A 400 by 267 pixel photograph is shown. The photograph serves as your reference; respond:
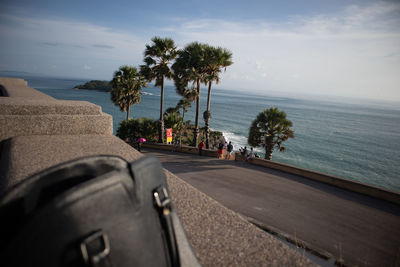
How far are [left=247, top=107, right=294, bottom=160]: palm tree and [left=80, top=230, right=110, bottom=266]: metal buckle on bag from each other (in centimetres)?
2207

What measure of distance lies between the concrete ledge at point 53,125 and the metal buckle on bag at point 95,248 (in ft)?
12.8

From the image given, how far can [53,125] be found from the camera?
3.93 metres

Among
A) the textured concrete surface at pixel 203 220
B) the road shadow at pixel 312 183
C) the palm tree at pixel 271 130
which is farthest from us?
the palm tree at pixel 271 130

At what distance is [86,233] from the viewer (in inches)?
31.1

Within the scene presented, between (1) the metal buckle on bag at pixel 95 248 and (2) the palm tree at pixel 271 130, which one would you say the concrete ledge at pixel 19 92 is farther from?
(2) the palm tree at pixel 271 130

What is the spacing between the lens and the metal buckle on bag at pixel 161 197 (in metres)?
1.01

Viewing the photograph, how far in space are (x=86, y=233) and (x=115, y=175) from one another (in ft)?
0.73

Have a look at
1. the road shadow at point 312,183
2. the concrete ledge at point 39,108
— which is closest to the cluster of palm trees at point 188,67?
the road shadow at point 312,183

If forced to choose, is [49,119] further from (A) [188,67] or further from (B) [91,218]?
(A) [188,67]

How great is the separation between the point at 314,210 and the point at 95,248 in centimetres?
889

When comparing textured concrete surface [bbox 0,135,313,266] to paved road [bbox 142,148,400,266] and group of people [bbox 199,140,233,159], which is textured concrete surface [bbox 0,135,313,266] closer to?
paved road [bbox 142,148,400,266]

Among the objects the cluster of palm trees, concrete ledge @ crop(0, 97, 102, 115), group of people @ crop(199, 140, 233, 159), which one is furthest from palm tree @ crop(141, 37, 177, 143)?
concrete ledge @ crop(0, 97, 102, 115)

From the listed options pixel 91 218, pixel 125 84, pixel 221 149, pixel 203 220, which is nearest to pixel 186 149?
pixel 221 149

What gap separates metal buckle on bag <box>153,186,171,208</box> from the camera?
3.32 feet
